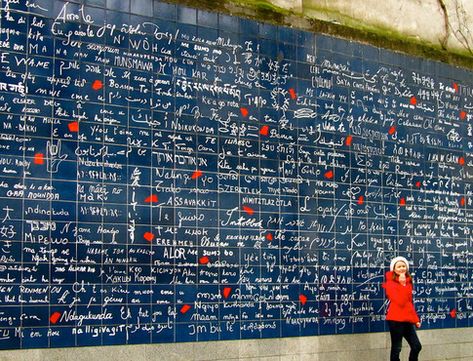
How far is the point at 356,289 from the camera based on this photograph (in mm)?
10414

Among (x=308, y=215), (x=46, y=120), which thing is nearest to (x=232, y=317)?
(x=308, y=215)

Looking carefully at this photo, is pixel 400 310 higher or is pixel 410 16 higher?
pixel 410 16

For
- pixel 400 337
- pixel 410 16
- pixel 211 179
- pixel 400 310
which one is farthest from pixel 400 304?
pixel 410 16

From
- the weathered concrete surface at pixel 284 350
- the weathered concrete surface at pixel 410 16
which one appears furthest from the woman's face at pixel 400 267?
the weathered concrete surface at pixel 410 16

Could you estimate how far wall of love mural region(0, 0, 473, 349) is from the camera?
816 cm

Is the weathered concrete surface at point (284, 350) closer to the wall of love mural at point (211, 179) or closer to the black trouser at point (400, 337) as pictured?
the wall of love mural at point (211, 179)

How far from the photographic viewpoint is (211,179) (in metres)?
9.27

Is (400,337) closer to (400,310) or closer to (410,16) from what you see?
(400,310)

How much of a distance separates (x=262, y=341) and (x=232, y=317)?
1.59 ft

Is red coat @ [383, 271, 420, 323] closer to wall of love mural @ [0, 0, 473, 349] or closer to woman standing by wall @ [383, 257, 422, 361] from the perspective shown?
woman standing by wall @ [383, 257, 422, 361]

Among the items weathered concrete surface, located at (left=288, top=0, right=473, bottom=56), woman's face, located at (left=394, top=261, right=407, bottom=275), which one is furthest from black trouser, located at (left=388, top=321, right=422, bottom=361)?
weathered concrete surface, located at (left=288, top=0, right=473, bottom=56)

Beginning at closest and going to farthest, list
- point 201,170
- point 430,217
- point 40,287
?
point 40,287
point 201,170
point 430,217

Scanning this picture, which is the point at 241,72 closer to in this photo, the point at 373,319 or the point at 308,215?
the point at 308,215

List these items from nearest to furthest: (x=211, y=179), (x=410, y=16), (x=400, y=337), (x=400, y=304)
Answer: (x=211, y=179) → (x=400, y=304) → (x=400, y=337) → (x=410, y=16)
